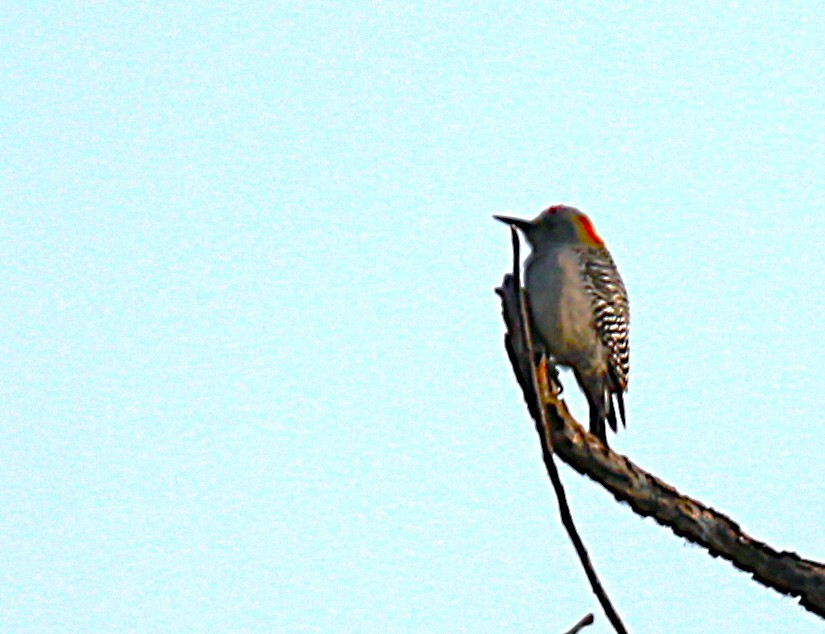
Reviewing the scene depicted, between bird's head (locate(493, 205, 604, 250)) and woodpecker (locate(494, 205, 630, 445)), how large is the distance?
5.2 inches

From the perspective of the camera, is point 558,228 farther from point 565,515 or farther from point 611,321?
point 565,515

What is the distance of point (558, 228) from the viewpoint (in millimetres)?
12922

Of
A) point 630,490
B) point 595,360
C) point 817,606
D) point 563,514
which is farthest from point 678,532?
point 595,360

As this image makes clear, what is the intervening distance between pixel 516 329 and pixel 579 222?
21.6ft

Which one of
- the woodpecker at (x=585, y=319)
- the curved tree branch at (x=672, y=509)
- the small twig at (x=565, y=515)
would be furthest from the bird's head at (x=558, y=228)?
the small twig at (x=565, y=515)

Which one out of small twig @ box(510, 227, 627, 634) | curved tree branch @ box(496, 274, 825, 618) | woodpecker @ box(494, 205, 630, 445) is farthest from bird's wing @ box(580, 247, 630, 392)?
small twig @ box(510, 227, 627, 634)

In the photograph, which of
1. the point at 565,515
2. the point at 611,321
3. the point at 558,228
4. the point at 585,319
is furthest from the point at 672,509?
the point at 558,228

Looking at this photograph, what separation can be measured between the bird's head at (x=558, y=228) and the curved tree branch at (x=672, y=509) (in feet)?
18.9

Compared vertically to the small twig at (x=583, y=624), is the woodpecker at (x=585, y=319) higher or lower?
higher

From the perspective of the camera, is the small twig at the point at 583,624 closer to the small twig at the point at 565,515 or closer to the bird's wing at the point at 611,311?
the small twig at the point at 565,515

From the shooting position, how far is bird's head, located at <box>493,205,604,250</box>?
12.9m

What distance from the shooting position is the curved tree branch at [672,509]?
6570mm

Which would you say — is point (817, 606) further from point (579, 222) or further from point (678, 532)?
point (579, 222)

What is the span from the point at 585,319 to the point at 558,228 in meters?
1.33
